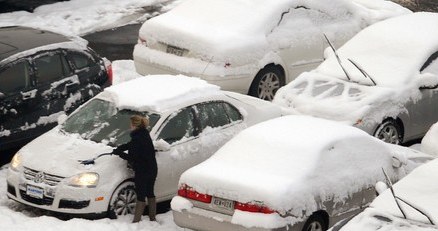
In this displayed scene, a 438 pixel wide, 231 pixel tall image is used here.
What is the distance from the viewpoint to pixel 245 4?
1723cm

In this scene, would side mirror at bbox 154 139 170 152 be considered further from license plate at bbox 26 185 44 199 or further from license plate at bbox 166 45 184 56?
license plate at bbox 166 45 184 56

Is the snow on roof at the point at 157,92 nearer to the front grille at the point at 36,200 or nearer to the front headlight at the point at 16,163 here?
the front headlight at the point at 16,163

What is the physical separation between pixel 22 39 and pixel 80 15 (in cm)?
781

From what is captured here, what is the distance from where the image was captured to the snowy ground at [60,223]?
11.8m

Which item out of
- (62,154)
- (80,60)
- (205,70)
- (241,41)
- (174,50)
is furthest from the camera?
(174,50)

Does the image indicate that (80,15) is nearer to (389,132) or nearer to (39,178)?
(389,132)

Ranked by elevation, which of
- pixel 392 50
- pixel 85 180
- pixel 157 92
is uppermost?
pixel 392 50

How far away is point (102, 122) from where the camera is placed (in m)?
13.3

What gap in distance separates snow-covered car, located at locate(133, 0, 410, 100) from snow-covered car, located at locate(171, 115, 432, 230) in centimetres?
397

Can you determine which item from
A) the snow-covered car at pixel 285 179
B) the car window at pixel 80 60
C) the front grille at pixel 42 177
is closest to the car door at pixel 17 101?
the car window at pixel 80 60

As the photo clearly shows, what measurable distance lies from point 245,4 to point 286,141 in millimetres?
5909

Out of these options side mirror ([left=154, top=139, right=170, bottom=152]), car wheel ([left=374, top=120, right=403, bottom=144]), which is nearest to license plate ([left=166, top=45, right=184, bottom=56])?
car wheel ([left=374, top=120, right=403, bottom=144])

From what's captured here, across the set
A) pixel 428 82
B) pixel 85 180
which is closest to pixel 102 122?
pixel 85 180

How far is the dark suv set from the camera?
1457 cm
